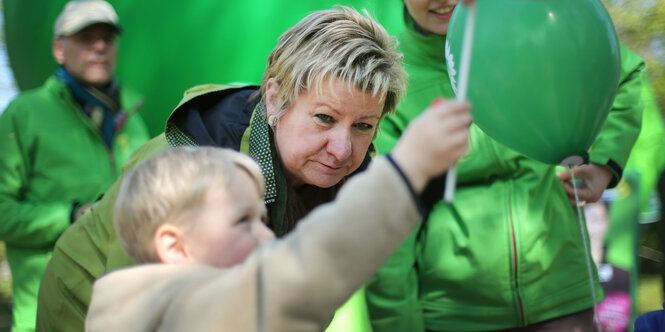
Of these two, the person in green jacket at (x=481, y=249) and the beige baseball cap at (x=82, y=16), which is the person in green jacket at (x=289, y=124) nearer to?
the person in green jacket at (x=481, y=249)

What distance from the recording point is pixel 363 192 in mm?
1316

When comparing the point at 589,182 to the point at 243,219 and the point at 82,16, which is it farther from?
the point at 82,16

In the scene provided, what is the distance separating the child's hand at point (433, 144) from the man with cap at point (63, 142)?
7.39ft

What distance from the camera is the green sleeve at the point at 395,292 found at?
272cm

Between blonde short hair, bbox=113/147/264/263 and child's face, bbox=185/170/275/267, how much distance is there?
0.06 ft

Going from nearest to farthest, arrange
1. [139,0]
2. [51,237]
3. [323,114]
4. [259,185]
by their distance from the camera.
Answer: [259,185]
[323,114]
[51,237]
[139,0]

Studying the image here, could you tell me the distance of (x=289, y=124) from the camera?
2.24m

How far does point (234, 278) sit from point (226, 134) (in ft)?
2.75

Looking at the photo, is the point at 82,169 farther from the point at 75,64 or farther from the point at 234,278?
the point at 234,278

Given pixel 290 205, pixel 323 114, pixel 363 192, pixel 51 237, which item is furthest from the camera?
pixel 51 237

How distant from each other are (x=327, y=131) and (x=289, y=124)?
0.11 meters

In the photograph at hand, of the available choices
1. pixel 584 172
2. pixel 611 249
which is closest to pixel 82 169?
pixel 584 172

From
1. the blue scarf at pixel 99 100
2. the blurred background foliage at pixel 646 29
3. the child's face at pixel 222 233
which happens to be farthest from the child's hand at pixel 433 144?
the blurred background foliage at pixel 646 29

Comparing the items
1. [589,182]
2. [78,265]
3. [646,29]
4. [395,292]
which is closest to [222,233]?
[78,265]
